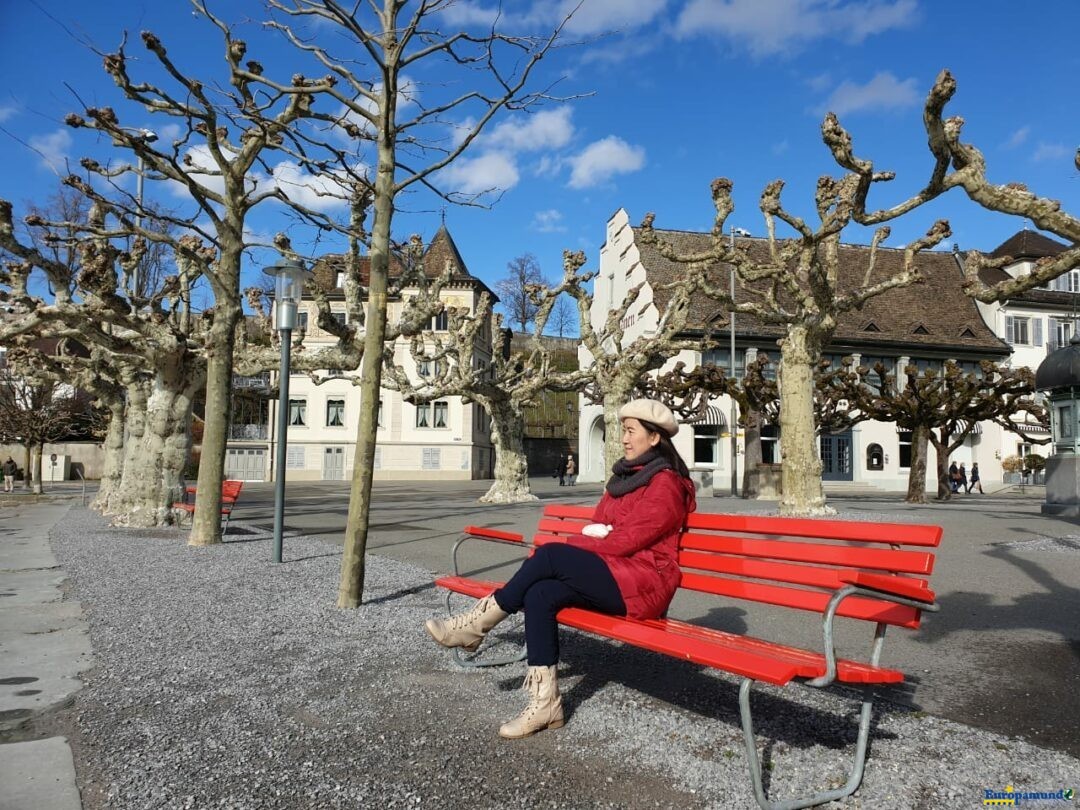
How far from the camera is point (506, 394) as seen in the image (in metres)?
24.8

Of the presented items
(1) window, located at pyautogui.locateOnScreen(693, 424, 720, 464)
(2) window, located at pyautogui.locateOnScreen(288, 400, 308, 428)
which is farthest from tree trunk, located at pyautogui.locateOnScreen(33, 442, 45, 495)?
(1) window, located at pyautogui.locateOnScreen(693, 424, 720, 464)

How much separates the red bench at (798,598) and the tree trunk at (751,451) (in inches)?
882

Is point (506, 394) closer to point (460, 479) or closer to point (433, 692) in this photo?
point (433, 692)

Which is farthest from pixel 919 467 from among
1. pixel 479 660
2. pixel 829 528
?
pixel 829 528

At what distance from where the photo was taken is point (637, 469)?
4.28 meters

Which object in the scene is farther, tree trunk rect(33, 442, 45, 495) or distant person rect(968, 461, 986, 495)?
distant person rect(968, 461, 986, 495)

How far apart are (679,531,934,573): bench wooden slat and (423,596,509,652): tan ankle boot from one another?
3.67 ft

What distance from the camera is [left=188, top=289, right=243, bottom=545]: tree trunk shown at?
1105cm

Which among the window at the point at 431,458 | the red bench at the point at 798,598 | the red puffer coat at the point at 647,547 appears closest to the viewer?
the red bench at the point at 798,598

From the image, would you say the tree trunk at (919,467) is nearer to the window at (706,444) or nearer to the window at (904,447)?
the window at (706,444)

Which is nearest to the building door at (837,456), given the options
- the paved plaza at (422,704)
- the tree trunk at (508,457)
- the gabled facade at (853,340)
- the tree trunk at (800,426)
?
the gabled facade at (853,340)

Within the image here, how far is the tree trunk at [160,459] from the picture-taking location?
14.1 metres

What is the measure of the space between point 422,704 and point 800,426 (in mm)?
12779

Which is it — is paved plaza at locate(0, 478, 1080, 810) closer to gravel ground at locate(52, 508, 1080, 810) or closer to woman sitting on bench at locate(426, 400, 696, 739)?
gravel ground at locate(52, 508, 1080, 810)
